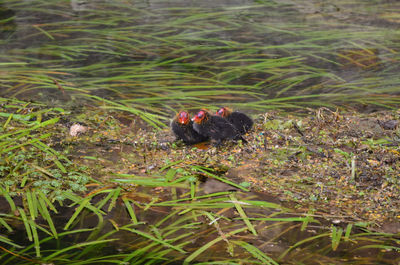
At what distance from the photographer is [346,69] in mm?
5531

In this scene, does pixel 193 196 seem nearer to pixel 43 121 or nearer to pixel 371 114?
pixel 43 121

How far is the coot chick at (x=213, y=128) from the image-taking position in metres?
3.58

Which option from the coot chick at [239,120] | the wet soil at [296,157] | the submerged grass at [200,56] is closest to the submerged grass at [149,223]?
the wet soil at [296,157]

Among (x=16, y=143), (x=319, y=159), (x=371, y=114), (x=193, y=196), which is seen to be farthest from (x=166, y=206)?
(x=371, y=114)

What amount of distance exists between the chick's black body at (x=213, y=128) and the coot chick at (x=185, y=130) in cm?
5

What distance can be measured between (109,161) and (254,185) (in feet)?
3.32

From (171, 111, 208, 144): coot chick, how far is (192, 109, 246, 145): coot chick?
45mm

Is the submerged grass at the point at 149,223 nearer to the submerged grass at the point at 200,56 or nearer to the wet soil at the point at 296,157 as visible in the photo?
the wet soil at the point at 296,157

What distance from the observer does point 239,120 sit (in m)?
3.73

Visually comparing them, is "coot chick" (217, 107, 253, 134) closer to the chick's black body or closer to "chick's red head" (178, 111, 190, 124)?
the chick's black body

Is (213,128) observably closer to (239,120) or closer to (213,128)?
(213,128)

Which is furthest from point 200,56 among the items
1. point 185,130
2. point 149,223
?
point 149,223

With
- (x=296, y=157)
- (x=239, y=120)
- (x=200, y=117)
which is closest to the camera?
(x=296, y=157)

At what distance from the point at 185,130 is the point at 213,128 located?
0.66 feet
